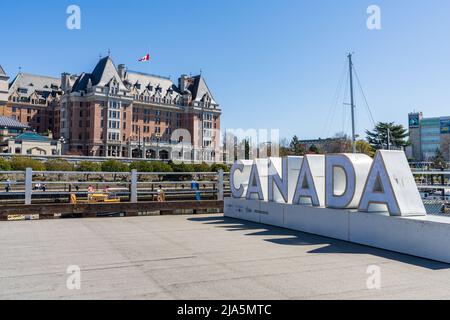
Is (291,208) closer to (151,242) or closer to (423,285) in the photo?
(151,242)

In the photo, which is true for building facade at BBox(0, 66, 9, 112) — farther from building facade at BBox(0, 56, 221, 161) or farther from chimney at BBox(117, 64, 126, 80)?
chimney at BBox(117, 64, 126, 80)

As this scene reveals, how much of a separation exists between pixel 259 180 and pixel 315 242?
4919 mm

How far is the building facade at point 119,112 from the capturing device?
110 meters

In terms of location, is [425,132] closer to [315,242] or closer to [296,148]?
[296,148]

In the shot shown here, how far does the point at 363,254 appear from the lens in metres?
9.00

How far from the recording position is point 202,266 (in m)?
7.62

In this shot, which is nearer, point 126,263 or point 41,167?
point 126,263

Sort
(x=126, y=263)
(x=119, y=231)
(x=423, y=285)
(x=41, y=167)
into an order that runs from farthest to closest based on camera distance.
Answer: (x=41, y=167), (x=119, y=231), (x=126, y=263), (x=423, y=285)

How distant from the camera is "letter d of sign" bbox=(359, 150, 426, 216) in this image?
9.62 metres

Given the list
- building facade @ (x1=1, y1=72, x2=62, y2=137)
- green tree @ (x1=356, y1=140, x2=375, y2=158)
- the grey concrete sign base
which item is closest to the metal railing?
the grey concrete sign base

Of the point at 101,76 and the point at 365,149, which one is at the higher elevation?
the point at 101,76

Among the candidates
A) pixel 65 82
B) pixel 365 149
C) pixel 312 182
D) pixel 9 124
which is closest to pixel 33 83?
pixel 65 82
